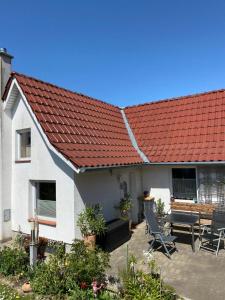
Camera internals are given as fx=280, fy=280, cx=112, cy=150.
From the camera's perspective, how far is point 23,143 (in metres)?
11.5

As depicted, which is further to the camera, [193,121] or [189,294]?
[193,121]

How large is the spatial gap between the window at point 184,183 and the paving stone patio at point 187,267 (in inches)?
93.2

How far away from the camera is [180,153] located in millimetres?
12898

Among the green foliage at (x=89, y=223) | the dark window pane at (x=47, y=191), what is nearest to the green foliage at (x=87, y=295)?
the green foliage at (x=89, y=223)

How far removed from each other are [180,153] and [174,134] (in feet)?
5.23

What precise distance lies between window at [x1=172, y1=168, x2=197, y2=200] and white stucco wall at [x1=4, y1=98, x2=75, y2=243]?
5925 millimetres

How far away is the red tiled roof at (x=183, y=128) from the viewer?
1257cm

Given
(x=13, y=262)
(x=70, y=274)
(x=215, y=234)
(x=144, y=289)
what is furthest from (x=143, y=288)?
(x=215, y=234)

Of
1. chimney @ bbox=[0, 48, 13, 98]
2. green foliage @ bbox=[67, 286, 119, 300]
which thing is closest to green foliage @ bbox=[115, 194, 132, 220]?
green foliage @ bbox=[67, 286, 119, 300]

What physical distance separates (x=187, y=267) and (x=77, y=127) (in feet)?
20.9

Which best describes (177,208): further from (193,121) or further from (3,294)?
(3,294)

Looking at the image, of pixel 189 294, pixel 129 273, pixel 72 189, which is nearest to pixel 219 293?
pixel 189 294

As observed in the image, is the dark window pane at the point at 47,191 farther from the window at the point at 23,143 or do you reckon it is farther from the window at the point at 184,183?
the window at the point at 184,183

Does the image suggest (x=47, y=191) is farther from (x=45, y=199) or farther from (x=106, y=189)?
(x=106, y=189)
